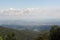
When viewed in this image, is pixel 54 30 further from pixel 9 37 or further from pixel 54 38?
pixel 9 37

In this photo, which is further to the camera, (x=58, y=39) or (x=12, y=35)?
(x=12, y=35)

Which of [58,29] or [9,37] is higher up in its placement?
[58,29]

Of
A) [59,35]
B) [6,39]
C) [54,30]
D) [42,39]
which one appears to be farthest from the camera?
[6,39]

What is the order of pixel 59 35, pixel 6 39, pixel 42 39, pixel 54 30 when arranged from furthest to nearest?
pixel 6 39 → pixel 42 39 → pixel 54 30 → pixel 59 35

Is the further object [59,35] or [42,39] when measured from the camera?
[42,39]

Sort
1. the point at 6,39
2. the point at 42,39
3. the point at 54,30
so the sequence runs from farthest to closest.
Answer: the point at 6,39 → the point at 42,39 → the point at 54,30

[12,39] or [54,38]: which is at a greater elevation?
[54,38]

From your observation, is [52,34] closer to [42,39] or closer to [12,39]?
[42,39]

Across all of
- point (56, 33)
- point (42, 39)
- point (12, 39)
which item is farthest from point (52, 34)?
point (12, 39)

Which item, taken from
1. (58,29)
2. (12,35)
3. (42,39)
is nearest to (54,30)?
(58,29)
